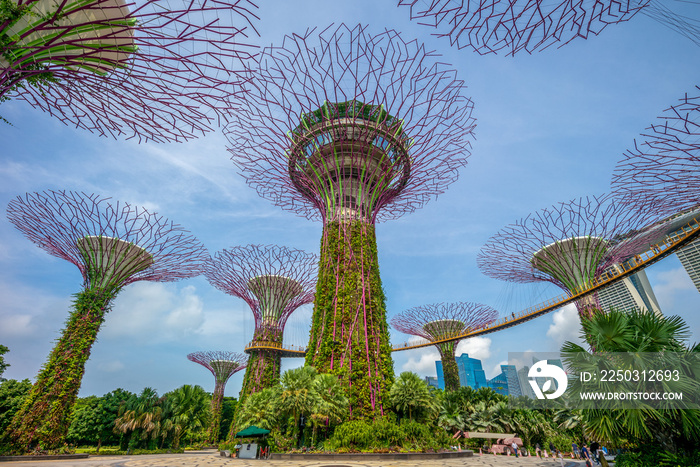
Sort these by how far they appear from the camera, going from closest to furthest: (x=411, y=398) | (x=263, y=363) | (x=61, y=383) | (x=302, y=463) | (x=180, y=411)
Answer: (x=302, y=463)
(x=411, y=398)
(x=61, y=383)
(x=180, y=411)
(x=263, y=363)

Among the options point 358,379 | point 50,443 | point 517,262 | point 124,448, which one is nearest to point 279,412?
point 358,379

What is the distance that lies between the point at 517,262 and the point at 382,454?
2426 centimetres

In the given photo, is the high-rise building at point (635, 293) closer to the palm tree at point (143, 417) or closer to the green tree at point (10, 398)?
the palm tree at point (143, 417)

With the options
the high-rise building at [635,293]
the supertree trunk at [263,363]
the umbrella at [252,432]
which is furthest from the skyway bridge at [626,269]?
the high-rise building at [635,293]

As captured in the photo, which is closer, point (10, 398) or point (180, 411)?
point (10, 398)

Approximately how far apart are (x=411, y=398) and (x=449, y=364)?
27521 mm

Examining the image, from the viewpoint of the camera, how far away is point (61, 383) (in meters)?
21.8

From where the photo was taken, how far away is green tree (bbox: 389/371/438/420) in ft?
58.8

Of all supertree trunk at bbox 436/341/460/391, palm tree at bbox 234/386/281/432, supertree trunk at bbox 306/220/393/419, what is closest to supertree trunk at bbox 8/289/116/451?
palm tree at bbox 234/386/281/432

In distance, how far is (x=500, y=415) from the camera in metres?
25.1

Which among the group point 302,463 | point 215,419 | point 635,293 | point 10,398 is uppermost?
point 635,293

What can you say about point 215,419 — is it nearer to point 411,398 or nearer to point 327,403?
point 327,403

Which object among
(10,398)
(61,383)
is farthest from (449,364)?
(10,398)

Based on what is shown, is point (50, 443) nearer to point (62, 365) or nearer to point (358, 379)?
point (62, 365)
